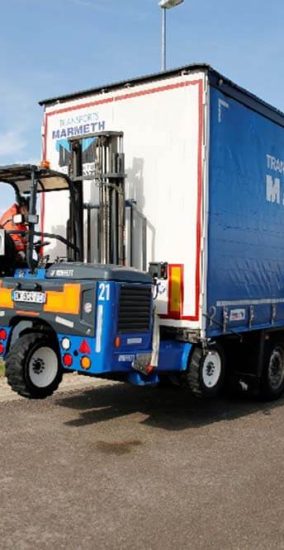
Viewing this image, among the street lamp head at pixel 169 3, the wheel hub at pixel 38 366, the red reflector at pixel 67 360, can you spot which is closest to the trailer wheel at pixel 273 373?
the red reflector at pixel 67 360

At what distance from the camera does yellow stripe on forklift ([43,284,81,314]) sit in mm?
5672

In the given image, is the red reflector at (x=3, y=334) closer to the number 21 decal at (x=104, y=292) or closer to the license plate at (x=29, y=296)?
the license plate at (x=29, y=296)

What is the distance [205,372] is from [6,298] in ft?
7.46

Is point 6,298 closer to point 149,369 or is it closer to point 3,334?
point 3,334

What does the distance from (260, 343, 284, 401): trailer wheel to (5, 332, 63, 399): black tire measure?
3091 mm

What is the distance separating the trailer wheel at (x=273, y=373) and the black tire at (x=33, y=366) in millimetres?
3091

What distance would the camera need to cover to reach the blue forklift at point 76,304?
18.4ft

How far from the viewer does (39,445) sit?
5793 millimetres

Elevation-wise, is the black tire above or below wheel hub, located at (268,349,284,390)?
above

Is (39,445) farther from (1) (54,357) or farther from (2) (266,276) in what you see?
(2) (266,276)

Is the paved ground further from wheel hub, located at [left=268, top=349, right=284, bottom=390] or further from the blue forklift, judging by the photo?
the blue forklift

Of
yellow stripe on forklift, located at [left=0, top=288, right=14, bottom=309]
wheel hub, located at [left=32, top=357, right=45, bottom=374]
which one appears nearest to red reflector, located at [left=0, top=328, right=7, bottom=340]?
yellow stripe on forklift, located at [left=0, top=288, right=14, bottom=309]

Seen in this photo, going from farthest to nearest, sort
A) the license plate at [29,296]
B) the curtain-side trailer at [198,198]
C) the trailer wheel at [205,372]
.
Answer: the trailer wheel at [205,372] → the curtain-side trailer at [198,198] → the license plate at [29,296]

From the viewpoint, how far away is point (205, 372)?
6.68 meters
